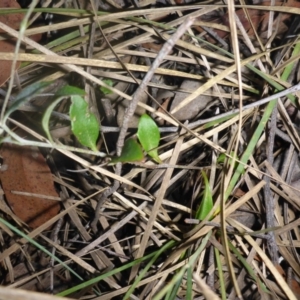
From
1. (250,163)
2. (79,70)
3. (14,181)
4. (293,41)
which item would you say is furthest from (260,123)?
(14,181)

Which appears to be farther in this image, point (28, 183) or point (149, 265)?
point (28, 183)

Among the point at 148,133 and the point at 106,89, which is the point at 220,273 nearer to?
the point at 148,133

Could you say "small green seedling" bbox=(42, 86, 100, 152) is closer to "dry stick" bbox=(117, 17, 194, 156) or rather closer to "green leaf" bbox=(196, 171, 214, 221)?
"dry stick" bbox=(117, 17, 194, 156)

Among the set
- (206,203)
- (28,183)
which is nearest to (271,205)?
(206,203)

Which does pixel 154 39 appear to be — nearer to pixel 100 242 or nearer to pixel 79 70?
pixel 79 70

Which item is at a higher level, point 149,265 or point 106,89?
point 106,89

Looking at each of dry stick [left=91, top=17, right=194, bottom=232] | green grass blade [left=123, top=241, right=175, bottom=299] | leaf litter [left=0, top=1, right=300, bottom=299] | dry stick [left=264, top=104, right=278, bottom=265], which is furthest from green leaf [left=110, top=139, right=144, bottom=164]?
dry stick [left=264, top=104, right=278, bottom=265]
